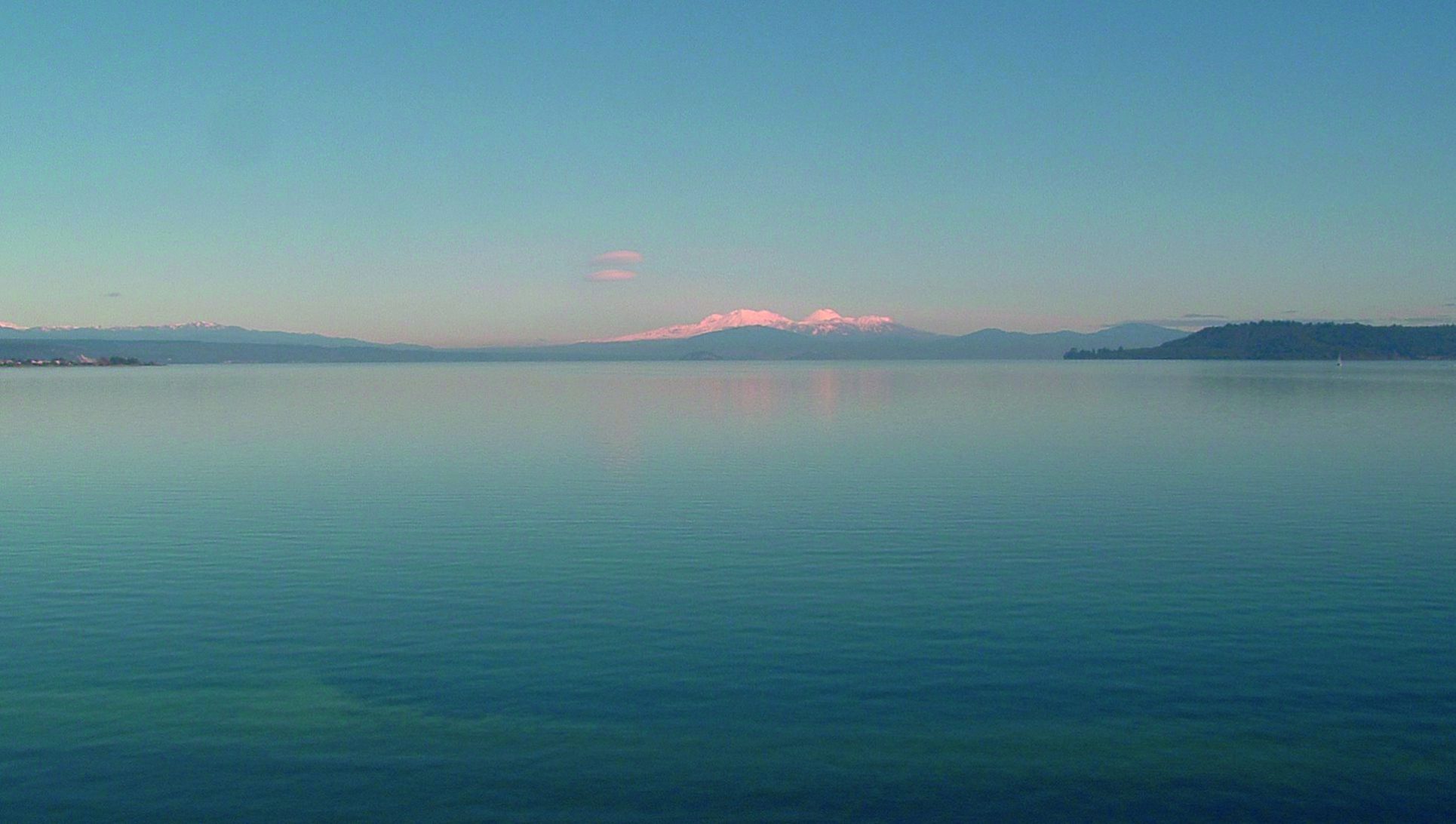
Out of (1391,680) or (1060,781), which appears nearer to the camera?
(1060,781)

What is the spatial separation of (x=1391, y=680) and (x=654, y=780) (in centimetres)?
1215

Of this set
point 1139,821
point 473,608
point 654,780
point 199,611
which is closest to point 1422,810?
point 1139,821

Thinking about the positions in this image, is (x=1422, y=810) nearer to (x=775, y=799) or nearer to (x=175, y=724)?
(x=775, y=799)

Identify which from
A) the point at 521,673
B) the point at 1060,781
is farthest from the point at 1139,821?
the point at 521,673

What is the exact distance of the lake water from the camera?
1431cm

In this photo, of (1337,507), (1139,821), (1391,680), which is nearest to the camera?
(1139,821)

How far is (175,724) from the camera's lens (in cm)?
1636

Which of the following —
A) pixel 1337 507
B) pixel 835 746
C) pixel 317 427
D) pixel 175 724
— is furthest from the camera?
pixel 317 427

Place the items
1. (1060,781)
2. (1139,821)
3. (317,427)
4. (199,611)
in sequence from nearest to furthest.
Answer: (1139,821), (1060,781), (199,611), (317,427)

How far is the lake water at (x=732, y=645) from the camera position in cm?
1431

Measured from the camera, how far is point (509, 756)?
49.5 ft

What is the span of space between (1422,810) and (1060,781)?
429 centimetres

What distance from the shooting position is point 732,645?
65.3 feet

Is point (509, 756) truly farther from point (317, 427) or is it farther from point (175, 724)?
point (317, 427)
